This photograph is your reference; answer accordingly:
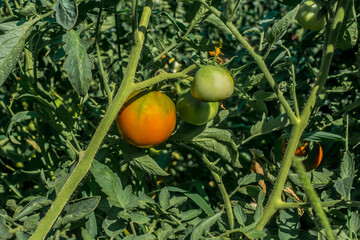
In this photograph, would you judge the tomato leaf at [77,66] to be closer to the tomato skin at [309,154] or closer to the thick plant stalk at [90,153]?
the thick plant stalk at [90,153]

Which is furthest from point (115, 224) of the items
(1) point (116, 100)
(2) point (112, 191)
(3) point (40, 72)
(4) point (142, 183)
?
(3) point (40, 72)

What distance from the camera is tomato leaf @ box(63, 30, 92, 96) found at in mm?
576

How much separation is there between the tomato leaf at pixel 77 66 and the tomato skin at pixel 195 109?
210mm

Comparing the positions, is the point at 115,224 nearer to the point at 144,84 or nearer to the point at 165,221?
the point at 165,221

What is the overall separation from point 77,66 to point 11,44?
0.29ft

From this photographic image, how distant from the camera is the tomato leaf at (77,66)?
58 centimetres

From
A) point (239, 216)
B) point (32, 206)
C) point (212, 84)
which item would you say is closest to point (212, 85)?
point (212, 84)

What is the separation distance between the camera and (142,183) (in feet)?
3.56

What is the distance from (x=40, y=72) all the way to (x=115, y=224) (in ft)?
1.62

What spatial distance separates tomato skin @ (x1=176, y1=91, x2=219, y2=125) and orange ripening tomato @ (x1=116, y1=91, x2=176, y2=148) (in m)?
0.03

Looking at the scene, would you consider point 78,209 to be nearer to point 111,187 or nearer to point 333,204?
point 111,187

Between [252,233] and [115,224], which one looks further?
[115,224]

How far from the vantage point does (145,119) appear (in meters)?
0.75

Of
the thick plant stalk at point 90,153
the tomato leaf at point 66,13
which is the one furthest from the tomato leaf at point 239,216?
the tomato leaf at point 66,13
